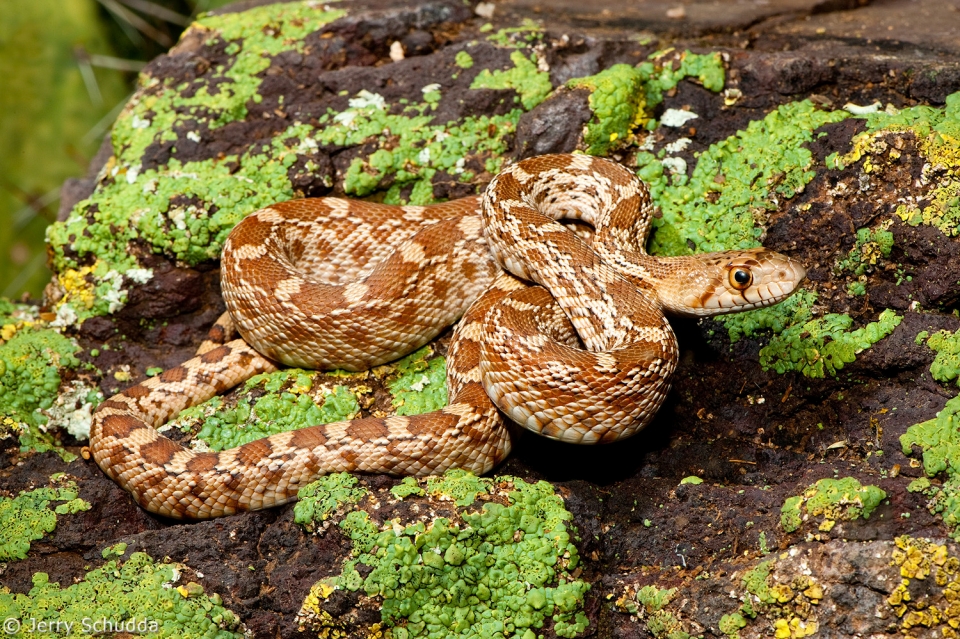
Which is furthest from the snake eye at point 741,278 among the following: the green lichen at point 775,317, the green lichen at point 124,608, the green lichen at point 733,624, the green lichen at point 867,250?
the green lichen at point 124,608

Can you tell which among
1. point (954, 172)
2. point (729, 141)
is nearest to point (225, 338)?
point (729, 141)

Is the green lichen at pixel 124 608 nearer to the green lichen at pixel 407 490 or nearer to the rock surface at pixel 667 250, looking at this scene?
the rock surface at pixel 667 250

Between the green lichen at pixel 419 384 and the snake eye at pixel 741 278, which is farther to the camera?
the green lichen at pixel 419 384

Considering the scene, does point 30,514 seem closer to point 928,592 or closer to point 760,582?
point 760,582

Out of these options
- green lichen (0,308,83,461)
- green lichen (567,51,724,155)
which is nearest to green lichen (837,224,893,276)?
green lichen (567,51,724,155)

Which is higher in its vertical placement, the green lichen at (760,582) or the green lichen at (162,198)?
the green lichen at (162,198)
